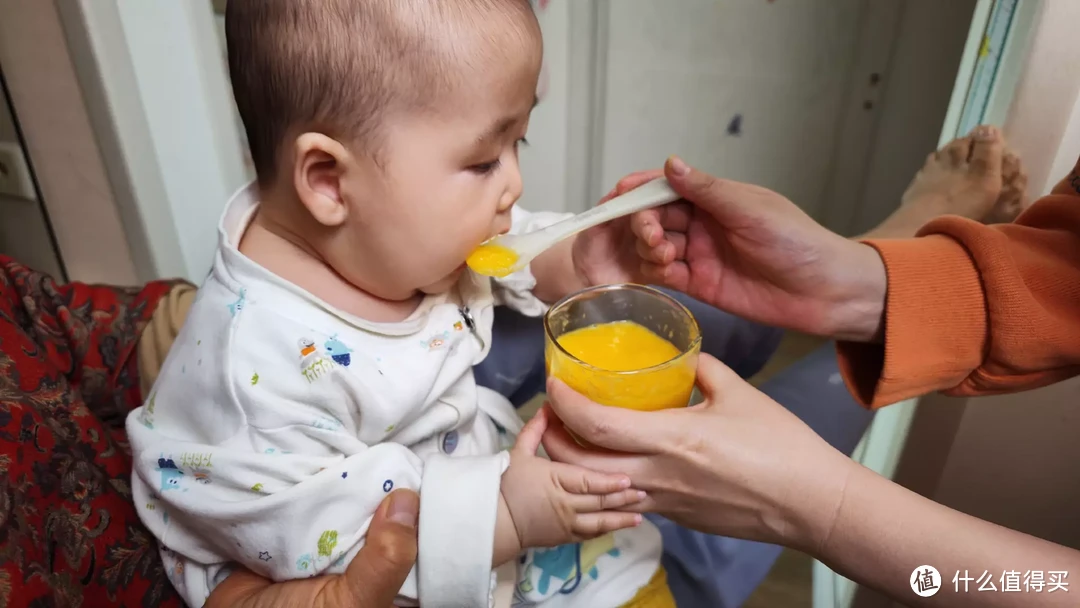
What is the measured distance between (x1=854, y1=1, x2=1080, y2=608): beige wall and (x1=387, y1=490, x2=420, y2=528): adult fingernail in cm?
73

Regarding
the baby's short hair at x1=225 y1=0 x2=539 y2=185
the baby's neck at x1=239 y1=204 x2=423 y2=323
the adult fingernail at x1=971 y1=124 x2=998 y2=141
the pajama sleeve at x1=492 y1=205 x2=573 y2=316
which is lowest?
the pajama sleeve at x1=492 y1=205 x2=573 y2=316

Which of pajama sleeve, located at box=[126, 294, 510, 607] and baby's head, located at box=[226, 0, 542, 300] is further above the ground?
baby's head, located at box=[226, 0, 542, 300]

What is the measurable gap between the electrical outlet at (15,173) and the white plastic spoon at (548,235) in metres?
0.89

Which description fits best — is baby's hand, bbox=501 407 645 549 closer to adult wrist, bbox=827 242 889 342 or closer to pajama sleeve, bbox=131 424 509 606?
pajama sleeve, bbox=131 424 509 606

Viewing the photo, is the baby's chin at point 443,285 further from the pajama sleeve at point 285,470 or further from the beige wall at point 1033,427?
the beige wall at point 1033,427

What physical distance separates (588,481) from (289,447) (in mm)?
269

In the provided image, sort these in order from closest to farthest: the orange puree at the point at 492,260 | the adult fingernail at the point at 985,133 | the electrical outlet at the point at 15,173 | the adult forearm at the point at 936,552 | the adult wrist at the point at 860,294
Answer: the adult forearm at the point at 936,552 < the orange puree at the point at 492,260 < the adult wrist at the point at 860,294 < the adult fingernail at the point at 985,133 < the electrical outlet at the point at 15,173

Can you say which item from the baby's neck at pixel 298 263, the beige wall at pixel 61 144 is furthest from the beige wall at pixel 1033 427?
the beige wall at pixel 61 144

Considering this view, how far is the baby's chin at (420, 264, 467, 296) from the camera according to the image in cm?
75

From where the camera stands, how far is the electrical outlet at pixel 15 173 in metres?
1.09

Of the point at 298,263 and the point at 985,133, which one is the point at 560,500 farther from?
the point at 985,133

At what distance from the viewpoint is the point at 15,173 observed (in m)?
1.10

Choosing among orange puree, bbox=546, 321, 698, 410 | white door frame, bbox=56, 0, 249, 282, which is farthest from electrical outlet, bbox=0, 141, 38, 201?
orange puree, bbox=546, 321, 698, 410

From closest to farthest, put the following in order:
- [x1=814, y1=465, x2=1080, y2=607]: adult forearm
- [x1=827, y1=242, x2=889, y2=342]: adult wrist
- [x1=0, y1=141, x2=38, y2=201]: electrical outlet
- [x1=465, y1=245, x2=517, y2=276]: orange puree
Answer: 1. [x1=814, y1=465, x2=1080, y2=607]: adult forearm
2. [x1=465, y1=245, x2=517, y2=276]: orange puree
3. [x1=827, y1=242, x2=889, y2=342]: adult wrist
4. [x1=0, y1=141, x2=38, y2=201]: electrical outlet
